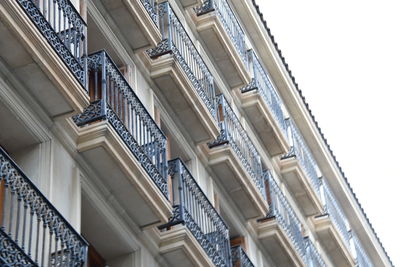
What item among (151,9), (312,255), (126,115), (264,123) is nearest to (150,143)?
A: (126,115)

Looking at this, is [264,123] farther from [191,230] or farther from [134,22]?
[191,230]

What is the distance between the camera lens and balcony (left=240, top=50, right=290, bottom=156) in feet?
90.3

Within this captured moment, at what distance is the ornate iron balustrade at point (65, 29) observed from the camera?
53.4 feet

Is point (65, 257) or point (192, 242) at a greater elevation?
point (192, 242)

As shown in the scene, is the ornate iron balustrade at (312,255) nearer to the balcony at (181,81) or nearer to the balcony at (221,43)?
the balcony at (221,43)

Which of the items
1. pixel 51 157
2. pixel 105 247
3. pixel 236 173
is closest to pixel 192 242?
pixel 105 247

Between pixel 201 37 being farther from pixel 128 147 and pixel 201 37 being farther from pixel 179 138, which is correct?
pixel 128 147

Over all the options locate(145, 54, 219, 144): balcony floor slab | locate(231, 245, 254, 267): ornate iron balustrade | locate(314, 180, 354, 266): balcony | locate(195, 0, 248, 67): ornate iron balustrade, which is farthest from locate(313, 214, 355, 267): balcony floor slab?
locate(145, 54, 219, 144): balcony floor slab

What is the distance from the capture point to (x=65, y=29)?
1753 centimetres

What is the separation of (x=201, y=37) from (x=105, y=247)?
9.16 metres

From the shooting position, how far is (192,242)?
18.7m

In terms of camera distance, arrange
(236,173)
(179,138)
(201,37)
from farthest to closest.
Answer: (201,37) → (236,173) → (179,138)

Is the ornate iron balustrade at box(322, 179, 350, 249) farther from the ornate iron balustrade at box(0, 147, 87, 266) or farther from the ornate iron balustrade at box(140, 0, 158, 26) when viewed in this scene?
the ornate iron balustrade at box(0, 147, 87, 266)

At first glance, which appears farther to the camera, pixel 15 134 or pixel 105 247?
pixel 105 247
